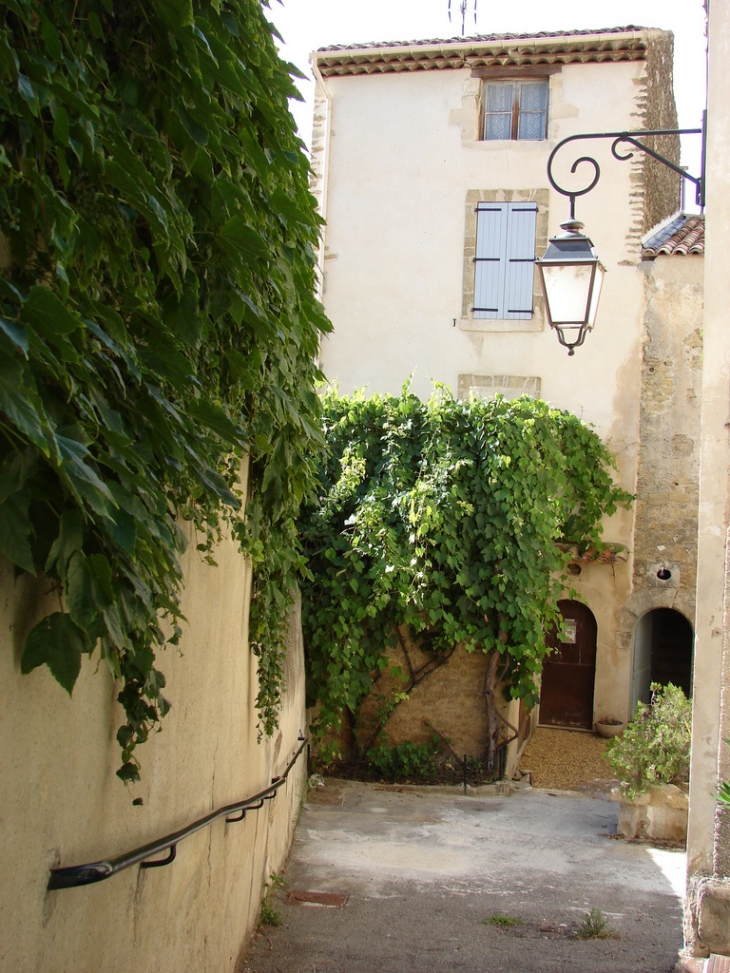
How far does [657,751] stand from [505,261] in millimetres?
7939

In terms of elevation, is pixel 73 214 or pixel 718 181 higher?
pixel 718 181

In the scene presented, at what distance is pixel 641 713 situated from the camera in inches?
309

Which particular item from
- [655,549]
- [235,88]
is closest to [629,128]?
[655,549]

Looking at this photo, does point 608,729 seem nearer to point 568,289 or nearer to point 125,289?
point 568,289

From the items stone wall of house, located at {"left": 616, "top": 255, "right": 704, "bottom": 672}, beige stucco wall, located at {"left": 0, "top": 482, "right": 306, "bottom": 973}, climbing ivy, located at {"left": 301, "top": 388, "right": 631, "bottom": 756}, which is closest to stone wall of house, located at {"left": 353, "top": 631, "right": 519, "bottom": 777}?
climbing ivy, located at {"left": 301, "top": 388, "right": 631, "bottom": 756}

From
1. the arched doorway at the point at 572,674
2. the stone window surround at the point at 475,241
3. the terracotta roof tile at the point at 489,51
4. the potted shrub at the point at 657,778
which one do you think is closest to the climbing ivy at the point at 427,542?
the potted shrub at the point at 657,778

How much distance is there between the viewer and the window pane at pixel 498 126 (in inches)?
543

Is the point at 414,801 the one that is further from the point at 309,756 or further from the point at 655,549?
the point at 655,549

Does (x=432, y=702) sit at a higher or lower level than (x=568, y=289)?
lower

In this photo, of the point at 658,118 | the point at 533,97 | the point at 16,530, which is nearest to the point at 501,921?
the point at 16,530

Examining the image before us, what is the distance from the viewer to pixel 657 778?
23.7 ft

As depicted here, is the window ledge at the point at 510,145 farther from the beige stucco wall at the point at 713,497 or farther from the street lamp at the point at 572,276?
the beige stucco wall at the point at 713,497

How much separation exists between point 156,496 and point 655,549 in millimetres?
11505

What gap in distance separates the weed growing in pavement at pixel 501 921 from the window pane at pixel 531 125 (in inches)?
437
